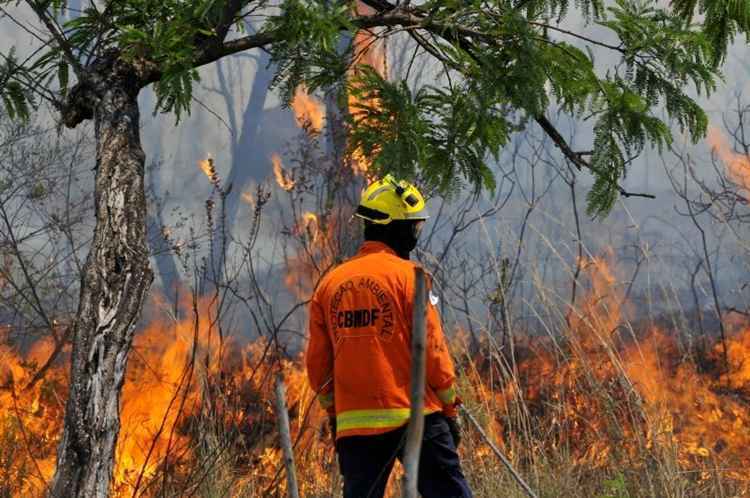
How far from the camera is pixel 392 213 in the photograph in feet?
11.7

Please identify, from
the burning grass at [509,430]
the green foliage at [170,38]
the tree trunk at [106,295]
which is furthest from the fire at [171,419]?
the green foliage at [170,38]

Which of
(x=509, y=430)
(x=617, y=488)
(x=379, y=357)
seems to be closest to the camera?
(x=379, y=357)

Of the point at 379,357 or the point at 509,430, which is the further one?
the point at 509,430

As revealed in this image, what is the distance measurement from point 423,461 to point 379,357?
48 centimetres

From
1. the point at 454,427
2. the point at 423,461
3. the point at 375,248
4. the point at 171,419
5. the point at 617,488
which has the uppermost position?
the point at 375,248

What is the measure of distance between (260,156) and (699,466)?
22.6 meters

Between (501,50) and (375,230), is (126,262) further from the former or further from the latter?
(501,50)

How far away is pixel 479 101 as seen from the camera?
3.29 metres

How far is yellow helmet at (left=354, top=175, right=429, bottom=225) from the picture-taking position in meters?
3.56

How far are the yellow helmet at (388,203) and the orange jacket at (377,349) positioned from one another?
0.54 ft

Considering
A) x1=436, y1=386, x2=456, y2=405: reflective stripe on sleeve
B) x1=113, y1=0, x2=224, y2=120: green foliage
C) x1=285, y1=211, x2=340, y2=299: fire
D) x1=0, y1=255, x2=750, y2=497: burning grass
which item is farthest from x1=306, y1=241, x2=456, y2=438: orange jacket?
x1=285, y1=211, x2=340, y2=299: fire

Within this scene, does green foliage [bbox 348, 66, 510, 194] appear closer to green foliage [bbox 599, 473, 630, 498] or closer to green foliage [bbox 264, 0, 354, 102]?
green foliage [bbox 264, 0, 354, 102]

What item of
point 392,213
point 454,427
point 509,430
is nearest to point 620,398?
point 509,430

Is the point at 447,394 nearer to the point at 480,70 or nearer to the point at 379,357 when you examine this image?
the point at 379,357
